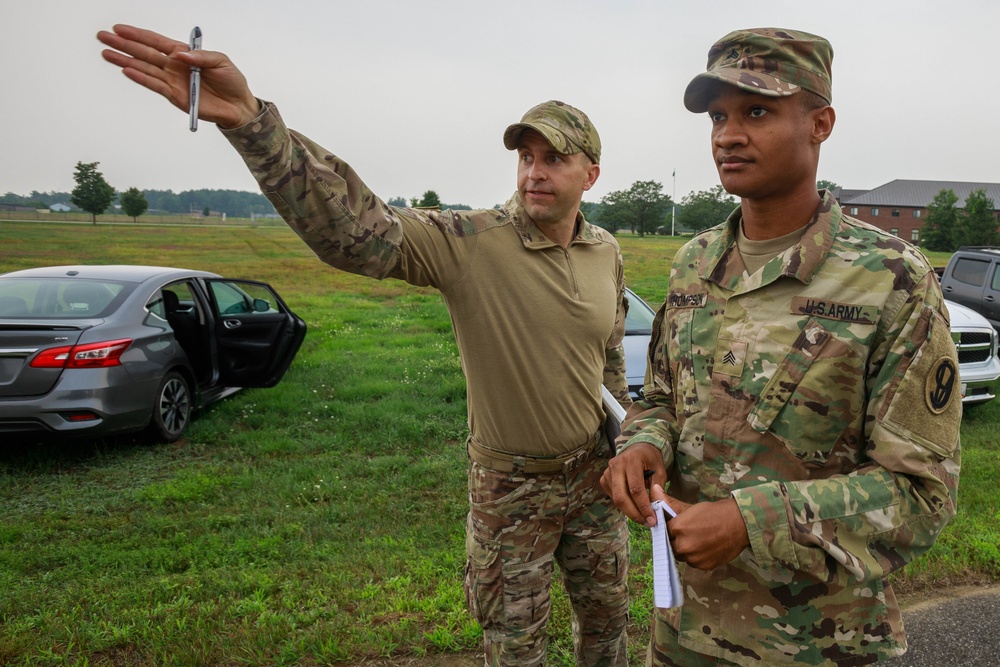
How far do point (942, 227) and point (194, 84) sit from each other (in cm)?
7669

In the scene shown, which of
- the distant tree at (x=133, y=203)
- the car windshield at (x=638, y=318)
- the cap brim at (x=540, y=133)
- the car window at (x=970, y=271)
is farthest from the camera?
the distant tree at (x=133, y=203)

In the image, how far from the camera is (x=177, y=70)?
1467 mm

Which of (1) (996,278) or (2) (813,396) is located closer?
(2) (813,396)

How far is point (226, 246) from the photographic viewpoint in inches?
1312

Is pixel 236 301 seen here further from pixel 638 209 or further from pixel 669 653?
pixel 638 209

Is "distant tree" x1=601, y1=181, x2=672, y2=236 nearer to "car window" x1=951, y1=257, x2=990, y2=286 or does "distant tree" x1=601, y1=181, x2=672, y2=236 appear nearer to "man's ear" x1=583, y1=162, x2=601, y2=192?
"car window" x1=951, y1=257, x2=990, y2=286

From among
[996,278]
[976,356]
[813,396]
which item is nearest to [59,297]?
[813,396]

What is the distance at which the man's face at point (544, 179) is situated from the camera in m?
2.40

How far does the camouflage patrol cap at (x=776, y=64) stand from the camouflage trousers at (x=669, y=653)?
4.33ft

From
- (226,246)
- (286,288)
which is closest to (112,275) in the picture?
(286,288)

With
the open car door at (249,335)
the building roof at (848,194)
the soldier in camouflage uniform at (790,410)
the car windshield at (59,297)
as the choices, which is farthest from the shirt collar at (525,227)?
the building roof at (848,194)

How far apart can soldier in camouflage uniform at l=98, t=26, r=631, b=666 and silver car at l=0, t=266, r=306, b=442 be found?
12.9ft

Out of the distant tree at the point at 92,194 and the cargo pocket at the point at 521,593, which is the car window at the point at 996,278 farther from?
the distant tree at the point at 92,194

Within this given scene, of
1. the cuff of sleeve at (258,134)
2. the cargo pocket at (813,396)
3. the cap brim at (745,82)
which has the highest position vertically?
the cap brim at (745,82)
